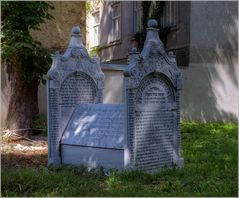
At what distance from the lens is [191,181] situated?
729 centimetres

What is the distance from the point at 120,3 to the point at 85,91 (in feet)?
48.9

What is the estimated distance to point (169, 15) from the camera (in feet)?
64.0

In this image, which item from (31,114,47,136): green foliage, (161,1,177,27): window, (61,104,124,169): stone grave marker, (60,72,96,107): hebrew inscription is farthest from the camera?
(161,1,177,27): window

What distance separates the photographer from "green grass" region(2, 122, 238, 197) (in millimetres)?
6504

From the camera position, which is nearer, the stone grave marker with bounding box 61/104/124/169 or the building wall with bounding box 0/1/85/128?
the stone grave marker with bounding box 61/104/124/169

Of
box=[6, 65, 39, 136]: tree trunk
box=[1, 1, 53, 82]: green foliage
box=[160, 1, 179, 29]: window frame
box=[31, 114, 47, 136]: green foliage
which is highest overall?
box=[160, 1, 179, 29]: window frame

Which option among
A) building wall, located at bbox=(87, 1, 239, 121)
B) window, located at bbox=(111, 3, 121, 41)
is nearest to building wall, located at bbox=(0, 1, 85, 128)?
building wall, located at bbox=(87, 1, 239, 121)

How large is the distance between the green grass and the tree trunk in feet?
17.6

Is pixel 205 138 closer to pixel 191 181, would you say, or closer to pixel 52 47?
pixel 191 181

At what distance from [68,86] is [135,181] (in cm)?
A: 319

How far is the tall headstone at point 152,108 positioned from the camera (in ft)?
26.0

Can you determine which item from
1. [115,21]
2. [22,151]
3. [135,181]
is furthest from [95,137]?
[115,21]

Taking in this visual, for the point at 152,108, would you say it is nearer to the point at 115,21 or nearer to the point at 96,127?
the point at 96,127

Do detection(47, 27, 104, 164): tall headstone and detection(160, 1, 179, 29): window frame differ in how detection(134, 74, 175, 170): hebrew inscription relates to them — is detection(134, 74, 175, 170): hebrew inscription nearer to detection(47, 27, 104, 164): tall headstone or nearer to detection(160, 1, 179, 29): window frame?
detection(47, 27, 104, 164): tall headstone
